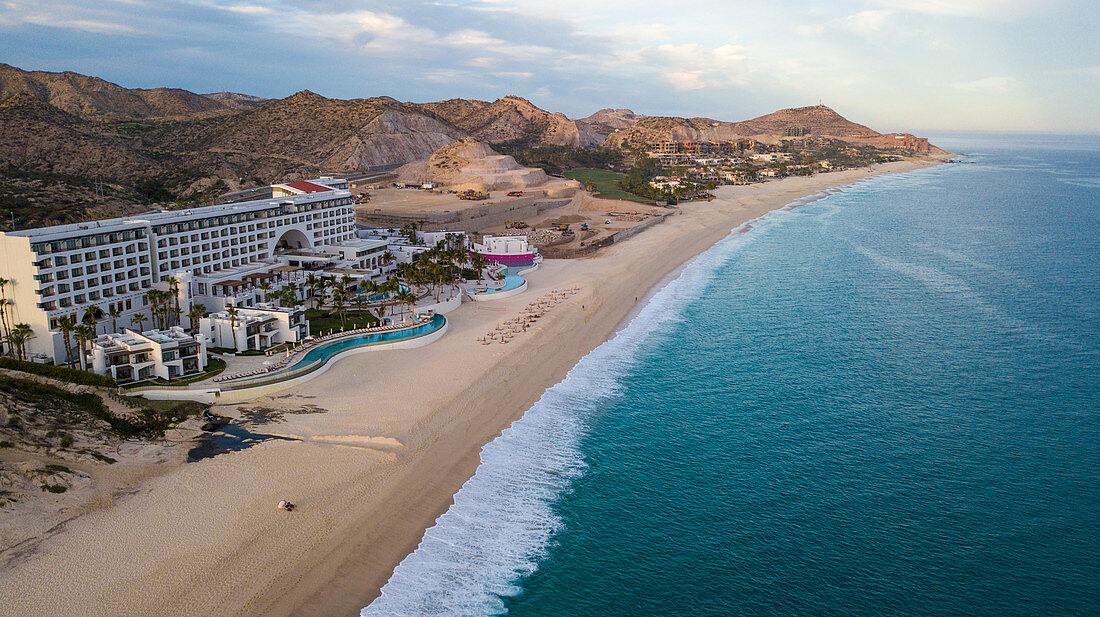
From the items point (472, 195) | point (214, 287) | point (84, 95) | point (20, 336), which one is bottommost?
point (20, 336)

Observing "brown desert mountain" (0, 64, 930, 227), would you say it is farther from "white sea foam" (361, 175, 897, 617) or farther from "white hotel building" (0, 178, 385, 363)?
"white sea foam" (361, 175, 897, 617)

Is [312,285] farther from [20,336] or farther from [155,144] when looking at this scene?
[155,144]

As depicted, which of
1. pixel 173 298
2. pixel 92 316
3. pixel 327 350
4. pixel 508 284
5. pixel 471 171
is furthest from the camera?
pixel 471 171

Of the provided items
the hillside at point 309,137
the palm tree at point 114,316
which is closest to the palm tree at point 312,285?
the palm tree at point 114,316

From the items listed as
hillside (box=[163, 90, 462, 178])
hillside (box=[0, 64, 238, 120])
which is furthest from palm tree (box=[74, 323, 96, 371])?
hillside (box=[0, 64, 238, 120])

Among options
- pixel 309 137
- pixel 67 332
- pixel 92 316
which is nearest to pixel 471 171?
pixel 309 137
